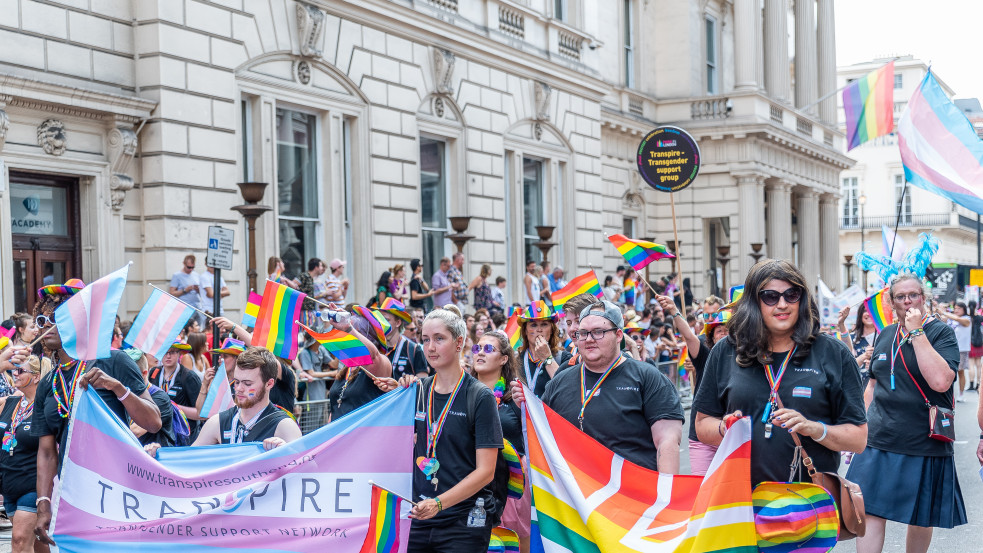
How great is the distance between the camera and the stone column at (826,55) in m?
51.4

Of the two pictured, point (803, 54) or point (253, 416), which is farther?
point (803, 54)

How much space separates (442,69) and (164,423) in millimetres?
16155

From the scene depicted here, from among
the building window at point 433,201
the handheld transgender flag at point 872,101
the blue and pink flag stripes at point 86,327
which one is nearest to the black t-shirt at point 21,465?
the blue and pink flag stripes at point 86,327

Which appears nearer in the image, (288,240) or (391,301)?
(391,301)

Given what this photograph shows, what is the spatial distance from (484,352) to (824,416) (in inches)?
102

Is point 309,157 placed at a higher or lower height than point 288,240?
higher

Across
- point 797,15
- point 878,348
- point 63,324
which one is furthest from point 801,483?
point 797,15

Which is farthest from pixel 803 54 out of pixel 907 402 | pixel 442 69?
pixel 907 402

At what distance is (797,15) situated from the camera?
48.8 metres

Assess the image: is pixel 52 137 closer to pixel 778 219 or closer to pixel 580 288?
pixel 580 288

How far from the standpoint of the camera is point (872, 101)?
2652 cm

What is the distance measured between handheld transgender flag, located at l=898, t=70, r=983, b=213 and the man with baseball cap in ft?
17.8

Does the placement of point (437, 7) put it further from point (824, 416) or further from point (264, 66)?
point (824, 416)

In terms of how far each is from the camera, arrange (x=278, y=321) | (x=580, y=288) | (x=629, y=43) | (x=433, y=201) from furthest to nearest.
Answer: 1. (x=629, y=43)
2. (x=433, y=201)
3. (x=580, y=288)
4. (x=278, y=321)
